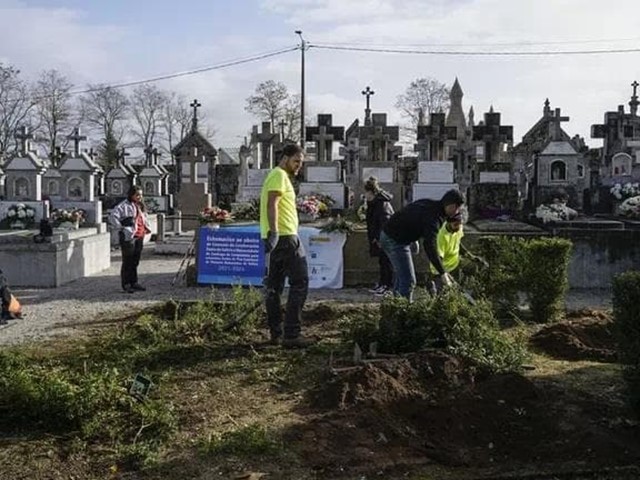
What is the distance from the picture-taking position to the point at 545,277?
355 inches

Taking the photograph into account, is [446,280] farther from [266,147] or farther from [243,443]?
[266,147]

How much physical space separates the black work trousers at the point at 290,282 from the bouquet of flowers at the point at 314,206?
29.6ft

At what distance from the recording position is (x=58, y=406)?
4.93m

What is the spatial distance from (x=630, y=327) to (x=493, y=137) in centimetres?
2106

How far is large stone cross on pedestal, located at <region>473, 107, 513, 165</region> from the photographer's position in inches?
990

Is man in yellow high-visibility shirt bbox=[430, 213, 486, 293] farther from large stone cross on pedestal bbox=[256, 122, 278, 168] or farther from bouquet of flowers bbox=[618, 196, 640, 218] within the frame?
large stone cross on pedestal bbox=[256, 122, 278, 168]

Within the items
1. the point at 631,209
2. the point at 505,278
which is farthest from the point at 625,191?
the point at 505,278

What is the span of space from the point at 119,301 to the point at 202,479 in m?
7.35

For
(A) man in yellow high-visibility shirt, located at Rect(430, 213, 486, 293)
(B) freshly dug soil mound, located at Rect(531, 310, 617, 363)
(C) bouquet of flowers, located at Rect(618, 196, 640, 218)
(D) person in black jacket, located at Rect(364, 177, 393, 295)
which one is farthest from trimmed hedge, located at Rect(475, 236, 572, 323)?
(C) bouquet of flowers, located at Rect(618, 196, 640, 218)

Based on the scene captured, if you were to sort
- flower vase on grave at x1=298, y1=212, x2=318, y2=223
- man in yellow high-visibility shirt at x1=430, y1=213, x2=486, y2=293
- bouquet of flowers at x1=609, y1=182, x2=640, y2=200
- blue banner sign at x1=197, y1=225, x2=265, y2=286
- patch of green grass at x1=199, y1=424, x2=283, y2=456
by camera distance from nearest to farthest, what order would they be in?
patch of green grass at x1=199, y1=424, x2=283, y2=456 → man in yellow high-visibility shirt at x1=430, y1=213, x2=486, y2=293 → blue banner sign at x1=197, y1=225, x2=265, y2=286 → flower vase on grave at x1=298, y1=212, x2=318, y2=223 → bouquet of flowers at x1=609, y1=182, x2=640, y2=200

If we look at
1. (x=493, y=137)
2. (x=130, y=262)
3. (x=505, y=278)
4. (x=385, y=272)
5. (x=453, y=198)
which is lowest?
(x=385, y=272)

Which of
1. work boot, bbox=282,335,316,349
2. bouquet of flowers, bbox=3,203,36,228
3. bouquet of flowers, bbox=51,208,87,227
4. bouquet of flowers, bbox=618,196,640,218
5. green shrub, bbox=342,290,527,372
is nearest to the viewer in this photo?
green shrub, bbox=342,290,527,372

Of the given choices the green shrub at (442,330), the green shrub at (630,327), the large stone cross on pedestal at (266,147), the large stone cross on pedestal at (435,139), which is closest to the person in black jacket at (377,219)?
the green shrub at (442,330)

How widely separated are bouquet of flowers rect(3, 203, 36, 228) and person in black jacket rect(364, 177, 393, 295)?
33.5 feet
